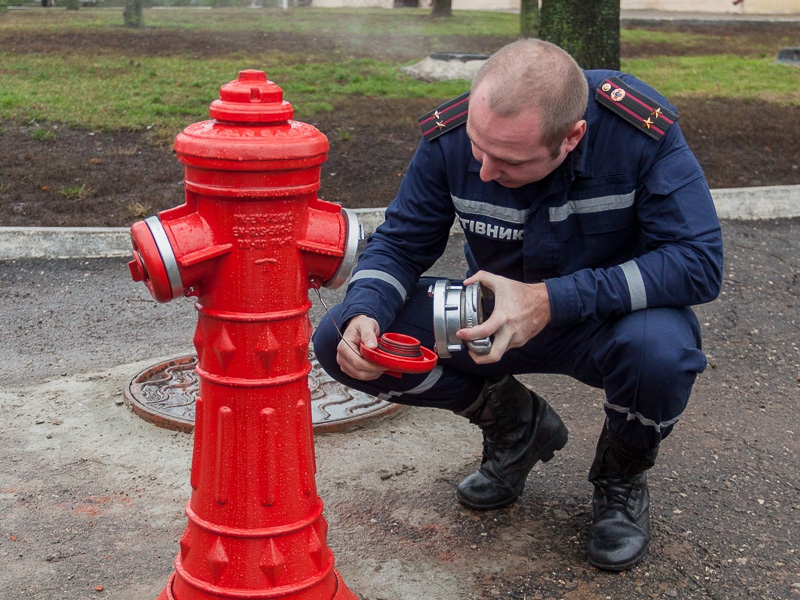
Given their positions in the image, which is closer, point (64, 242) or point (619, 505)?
point (619, 505)

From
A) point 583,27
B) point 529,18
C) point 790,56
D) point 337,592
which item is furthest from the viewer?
point 529,18

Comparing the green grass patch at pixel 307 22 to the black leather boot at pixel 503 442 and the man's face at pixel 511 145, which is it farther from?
the man's face at pixel 511 145

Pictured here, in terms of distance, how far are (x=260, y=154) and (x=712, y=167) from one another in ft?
18.7

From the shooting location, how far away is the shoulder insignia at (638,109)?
2.42 metres

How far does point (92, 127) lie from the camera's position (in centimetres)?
769

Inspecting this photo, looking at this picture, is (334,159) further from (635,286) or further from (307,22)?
(307,22)

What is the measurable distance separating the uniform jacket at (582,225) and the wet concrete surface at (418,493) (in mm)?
642

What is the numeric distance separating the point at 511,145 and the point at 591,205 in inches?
13.8

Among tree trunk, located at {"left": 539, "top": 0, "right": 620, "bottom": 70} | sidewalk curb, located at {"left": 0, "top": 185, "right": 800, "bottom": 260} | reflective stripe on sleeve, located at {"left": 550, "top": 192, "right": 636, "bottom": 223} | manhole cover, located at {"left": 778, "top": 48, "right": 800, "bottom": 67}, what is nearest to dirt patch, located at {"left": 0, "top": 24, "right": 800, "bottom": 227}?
sidewalk curb, located at {"left": 0, "top": 185, "right": 800, "bottom": 260}

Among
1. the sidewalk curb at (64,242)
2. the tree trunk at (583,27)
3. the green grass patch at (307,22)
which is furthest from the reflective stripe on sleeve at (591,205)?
the green grass patch at (307,22)

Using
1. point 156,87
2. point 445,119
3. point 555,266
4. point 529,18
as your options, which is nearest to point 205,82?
point 156,87

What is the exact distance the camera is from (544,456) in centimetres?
284

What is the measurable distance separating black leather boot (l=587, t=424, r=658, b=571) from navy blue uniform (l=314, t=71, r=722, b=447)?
0.38ft

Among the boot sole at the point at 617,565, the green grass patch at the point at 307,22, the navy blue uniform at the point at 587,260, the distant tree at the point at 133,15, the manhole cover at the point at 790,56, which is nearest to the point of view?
the navy blue uniform at the point at 587,260
